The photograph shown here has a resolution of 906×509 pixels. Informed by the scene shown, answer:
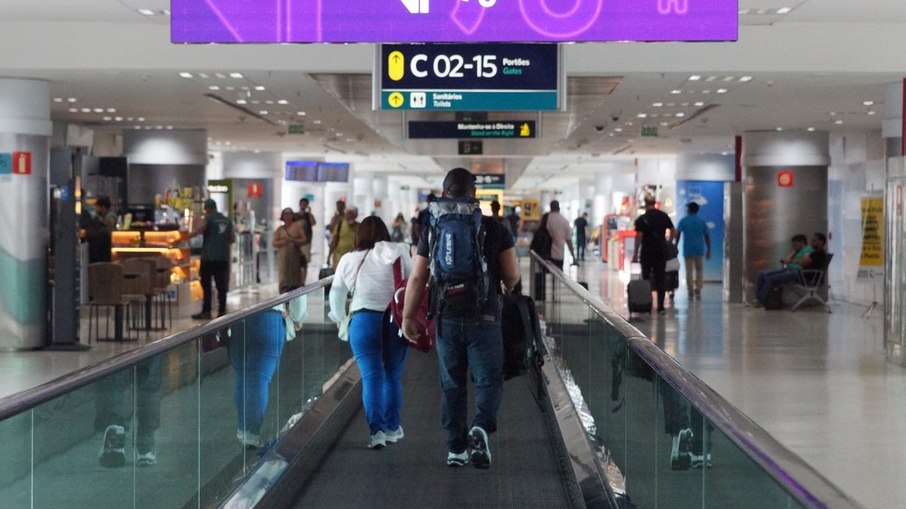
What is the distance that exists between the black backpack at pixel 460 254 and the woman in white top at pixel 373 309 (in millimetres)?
1181

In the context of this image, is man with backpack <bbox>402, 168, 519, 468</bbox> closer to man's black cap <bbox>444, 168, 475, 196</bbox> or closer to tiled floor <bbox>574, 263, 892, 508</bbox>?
man's black cap <bbox>444, 168, 475, 196</bbox>

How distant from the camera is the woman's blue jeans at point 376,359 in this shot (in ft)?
26.3

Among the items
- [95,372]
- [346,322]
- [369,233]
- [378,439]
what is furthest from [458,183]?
[95,372]

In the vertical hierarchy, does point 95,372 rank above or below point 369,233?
below

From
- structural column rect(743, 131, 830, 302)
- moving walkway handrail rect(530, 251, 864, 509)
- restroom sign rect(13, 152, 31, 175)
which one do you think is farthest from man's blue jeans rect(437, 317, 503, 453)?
structural column rect(743, 131, 830, 302)

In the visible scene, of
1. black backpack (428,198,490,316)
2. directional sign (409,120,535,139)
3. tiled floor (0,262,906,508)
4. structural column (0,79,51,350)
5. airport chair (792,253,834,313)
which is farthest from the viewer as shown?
airport chair (792,253,834,313)

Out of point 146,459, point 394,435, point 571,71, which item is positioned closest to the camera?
point 146,459

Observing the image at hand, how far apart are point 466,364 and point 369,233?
1.38 meters

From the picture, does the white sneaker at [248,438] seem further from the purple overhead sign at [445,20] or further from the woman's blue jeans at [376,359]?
the purple overhead sign at [445,20]

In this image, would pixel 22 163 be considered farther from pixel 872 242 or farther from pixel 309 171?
pixel 309 171

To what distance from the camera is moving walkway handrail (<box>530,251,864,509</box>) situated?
2.34 metres

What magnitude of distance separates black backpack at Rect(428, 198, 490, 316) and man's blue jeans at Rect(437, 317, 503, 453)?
12 cm

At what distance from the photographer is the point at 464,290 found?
683cm

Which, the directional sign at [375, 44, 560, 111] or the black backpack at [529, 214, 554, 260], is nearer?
the directional sign at [375, 44, 560, 111]
